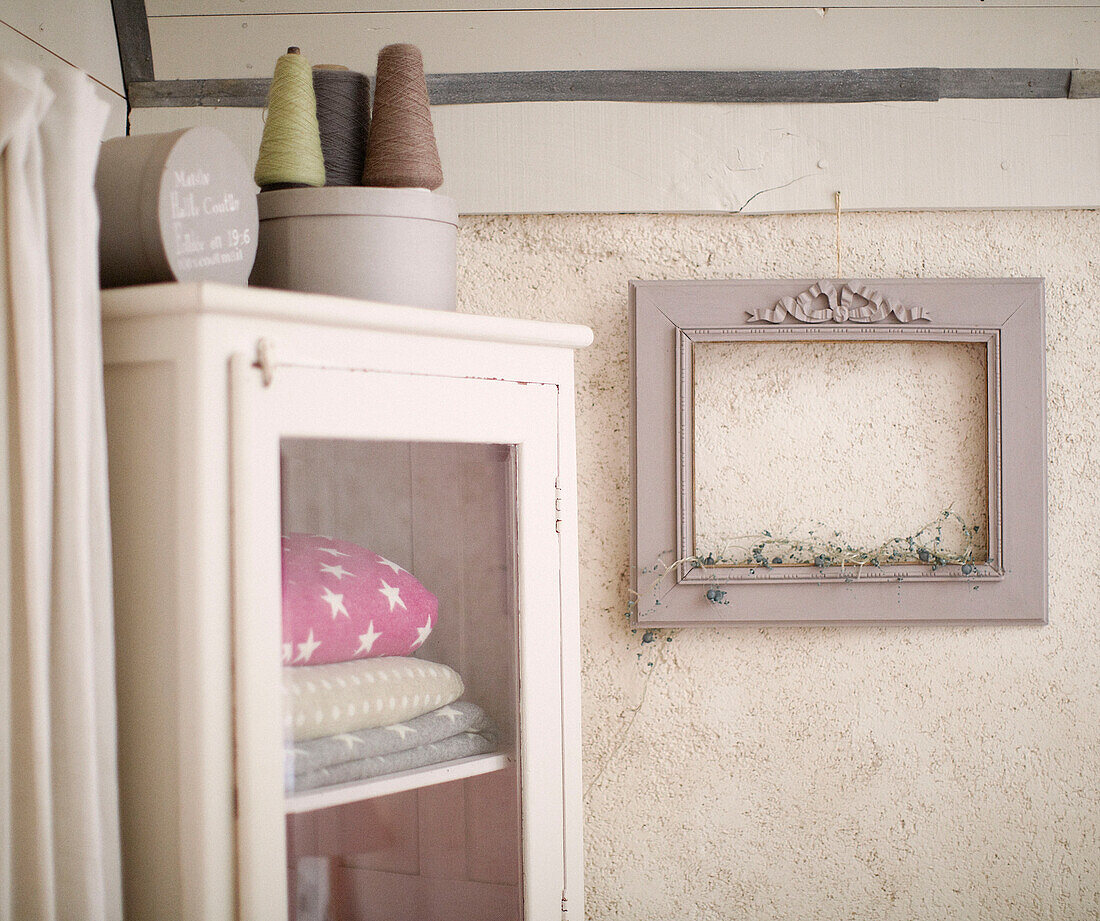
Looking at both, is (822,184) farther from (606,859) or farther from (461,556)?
(606,859)

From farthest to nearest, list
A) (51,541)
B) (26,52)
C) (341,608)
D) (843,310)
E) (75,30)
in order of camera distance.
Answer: (843,310) → (75,30) → (26,52) → (341,608) → (51,541)

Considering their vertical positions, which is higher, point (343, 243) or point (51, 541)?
point (343, 243)

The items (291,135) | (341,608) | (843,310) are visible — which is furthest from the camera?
(843,310)

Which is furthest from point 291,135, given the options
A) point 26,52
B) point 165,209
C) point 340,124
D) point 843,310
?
point 843,310

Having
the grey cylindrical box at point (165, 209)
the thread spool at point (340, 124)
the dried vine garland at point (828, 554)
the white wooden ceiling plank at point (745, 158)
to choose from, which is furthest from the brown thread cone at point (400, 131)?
the dried vine garland at point (828, 554)

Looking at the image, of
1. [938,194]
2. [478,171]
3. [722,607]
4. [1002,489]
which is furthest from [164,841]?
[938,194]

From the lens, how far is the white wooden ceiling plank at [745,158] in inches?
54.7

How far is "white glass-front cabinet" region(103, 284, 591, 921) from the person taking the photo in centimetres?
68

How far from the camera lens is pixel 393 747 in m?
0.84

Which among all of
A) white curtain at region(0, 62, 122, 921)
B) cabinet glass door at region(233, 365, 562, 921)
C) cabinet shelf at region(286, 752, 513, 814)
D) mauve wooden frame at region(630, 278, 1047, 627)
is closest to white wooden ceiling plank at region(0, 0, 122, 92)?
white curtain at region(0, 62, 122, 921)

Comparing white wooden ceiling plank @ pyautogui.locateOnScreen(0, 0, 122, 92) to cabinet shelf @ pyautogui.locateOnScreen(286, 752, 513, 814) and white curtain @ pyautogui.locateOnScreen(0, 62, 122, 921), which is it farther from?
cabinet shelf @ pyautogui.locateOnScreen(286, 752, 513, 814)

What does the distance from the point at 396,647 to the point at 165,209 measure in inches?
18.2

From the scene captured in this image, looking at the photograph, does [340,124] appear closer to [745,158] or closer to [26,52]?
[26,52]

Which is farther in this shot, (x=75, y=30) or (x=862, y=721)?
(x=862, y=721)
